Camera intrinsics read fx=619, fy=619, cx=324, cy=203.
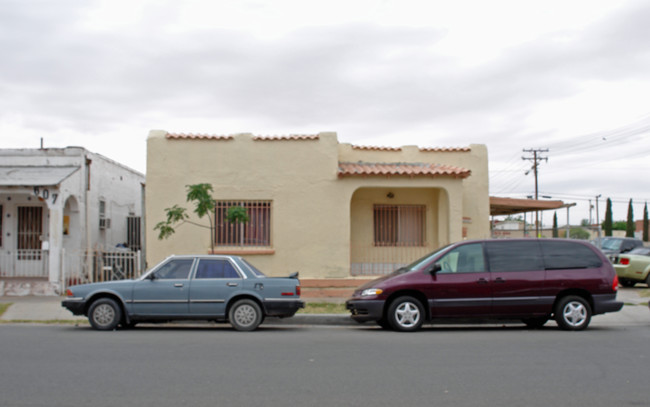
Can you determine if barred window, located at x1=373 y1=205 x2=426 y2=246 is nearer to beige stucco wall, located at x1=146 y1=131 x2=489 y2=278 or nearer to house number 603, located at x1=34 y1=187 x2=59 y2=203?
beige stucco wall, located at x1=146 y1=131 x2=489 y2=278

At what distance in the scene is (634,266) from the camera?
1880 centimetres

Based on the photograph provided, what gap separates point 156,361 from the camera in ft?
25.5

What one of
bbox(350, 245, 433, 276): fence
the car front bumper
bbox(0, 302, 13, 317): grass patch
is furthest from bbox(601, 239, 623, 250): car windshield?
bbox(0, 302, 13, 317): grass patch

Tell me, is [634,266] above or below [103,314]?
above

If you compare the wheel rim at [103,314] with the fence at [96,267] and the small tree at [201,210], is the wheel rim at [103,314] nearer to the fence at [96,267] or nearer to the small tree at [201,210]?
the small tree at [201,210]

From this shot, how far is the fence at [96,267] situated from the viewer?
16016 millimetres

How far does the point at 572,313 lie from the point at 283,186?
8001mm

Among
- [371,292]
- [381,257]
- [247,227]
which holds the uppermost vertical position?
[247,227]

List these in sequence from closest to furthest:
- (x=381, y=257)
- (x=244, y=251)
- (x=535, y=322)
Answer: (x=535, y=322) → (x=244, y=251) → (x=381, y=257)

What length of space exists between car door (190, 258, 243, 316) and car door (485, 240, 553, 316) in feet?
14.6

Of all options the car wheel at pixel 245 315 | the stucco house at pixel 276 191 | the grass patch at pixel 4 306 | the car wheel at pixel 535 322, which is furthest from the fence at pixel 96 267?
the car wheel at pixel 535 322

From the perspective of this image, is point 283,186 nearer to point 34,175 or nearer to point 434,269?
point 434,269

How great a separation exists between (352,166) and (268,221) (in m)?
2.71

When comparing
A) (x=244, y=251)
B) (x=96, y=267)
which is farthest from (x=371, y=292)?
(x=96, y=267)
